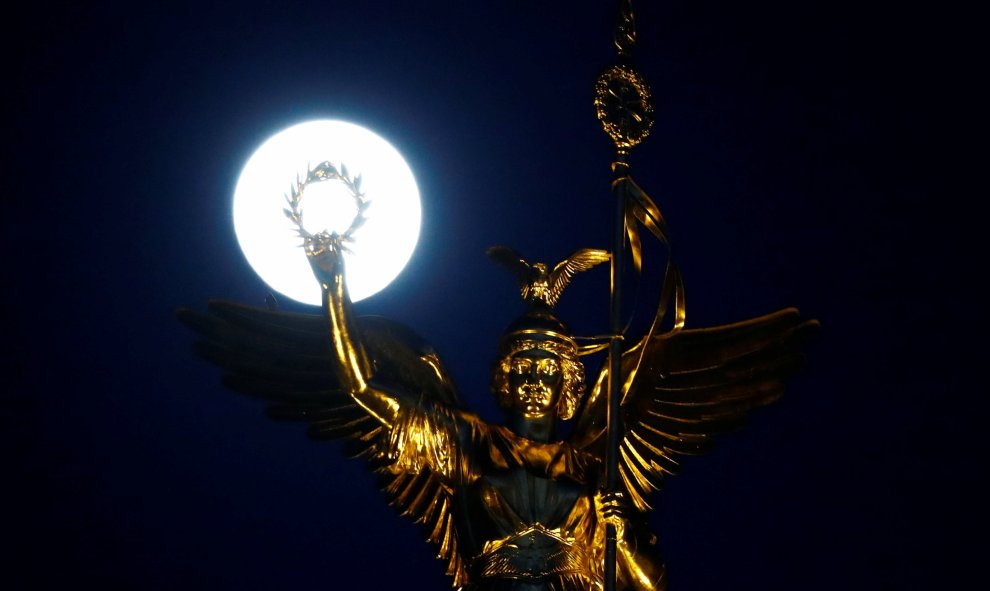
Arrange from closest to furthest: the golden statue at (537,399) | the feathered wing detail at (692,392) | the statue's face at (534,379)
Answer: the golden statue at (537,399)
the statue's face at (534,379)
the feathered wing detail at (692,392)

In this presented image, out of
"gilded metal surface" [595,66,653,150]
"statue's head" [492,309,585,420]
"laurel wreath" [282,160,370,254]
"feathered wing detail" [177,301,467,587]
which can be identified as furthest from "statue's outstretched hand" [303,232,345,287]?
"gilded metal surface" [595,66,653,150]

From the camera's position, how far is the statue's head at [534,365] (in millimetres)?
6883

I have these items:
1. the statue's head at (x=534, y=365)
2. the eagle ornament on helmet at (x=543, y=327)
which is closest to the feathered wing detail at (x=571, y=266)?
the eagle ornament on helmet at (x=543, y=327)

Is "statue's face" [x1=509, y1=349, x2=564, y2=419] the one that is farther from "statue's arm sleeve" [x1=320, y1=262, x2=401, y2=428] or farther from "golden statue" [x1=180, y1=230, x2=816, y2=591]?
"statue's arm sleeve" [x1=320, y1=262, x2=401, y2=428]

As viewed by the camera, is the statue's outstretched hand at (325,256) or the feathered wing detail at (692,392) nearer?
the statue's outstretched hand at (325,256)

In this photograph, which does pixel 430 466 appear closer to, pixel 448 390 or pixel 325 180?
pixel 448 390

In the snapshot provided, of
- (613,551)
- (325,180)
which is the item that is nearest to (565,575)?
(613,551)

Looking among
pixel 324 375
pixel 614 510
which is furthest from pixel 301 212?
pixel 614 510

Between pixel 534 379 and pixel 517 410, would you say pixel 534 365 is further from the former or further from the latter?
pixel 517 410

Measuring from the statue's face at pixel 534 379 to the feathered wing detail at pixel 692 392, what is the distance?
0.22 m

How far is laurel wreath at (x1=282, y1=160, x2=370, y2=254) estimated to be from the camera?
6570 millimetres

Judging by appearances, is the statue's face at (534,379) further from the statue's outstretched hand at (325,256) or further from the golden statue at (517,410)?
the statue's outstretched hand at (325,256)

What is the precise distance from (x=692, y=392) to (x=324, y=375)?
1063 mm

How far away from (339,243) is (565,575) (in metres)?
1.07
